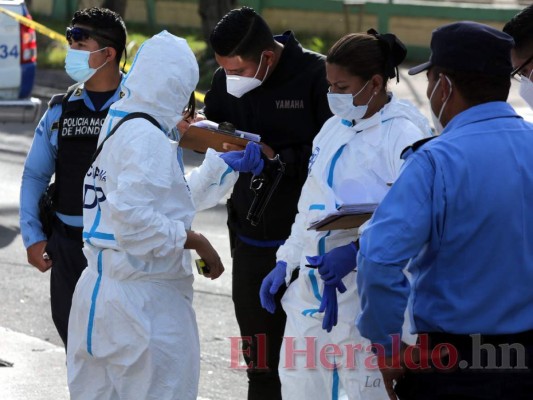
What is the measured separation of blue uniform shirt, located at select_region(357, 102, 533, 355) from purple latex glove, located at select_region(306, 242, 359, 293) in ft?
3.04

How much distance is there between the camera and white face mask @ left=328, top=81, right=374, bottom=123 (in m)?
4.55

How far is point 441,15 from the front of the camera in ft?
69.9

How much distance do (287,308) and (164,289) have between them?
526 mm

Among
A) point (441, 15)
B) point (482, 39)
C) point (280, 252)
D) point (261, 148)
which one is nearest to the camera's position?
point (482, 39)

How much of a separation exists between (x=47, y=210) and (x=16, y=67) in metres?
6.40

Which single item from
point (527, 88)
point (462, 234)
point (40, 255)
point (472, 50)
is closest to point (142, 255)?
point (40, 255)

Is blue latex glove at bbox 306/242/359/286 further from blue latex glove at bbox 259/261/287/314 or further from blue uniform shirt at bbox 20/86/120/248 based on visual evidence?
blue uniform shirt at bbox 20/86/120/248

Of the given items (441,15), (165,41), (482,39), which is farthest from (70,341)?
(441,15)

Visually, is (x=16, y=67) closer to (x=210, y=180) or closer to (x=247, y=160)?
(x=210, y=180)

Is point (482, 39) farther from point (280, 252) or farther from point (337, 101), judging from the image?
point (280, 252)

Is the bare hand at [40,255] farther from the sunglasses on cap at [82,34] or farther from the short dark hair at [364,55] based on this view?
the short dark hair at [364,55]

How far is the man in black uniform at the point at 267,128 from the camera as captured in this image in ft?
17.7

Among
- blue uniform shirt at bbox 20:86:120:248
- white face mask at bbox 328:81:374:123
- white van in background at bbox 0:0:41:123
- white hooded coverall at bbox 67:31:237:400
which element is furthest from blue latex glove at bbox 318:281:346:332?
white van in background at bbox 0:0:41:123

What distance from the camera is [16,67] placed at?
1149 cm
